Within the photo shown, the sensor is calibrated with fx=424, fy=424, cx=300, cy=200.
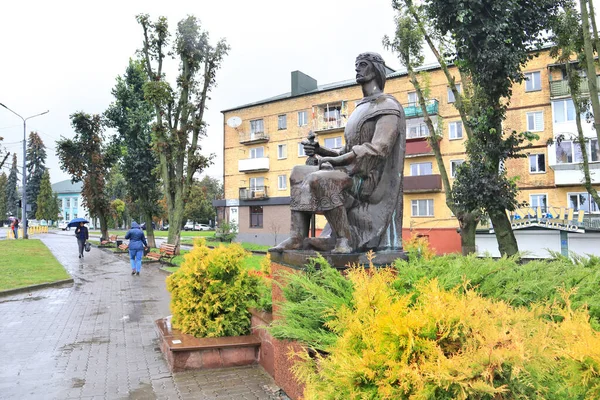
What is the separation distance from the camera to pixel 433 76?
30.3 metres

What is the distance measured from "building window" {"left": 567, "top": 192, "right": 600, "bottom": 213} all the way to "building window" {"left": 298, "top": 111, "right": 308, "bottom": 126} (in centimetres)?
2080

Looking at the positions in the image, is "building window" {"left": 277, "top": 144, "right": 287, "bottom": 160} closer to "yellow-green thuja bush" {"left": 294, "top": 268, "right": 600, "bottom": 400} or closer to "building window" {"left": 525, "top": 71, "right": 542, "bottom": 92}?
"building window" {"left": 525, "top": 71, "right": 542, "bottom": 92}

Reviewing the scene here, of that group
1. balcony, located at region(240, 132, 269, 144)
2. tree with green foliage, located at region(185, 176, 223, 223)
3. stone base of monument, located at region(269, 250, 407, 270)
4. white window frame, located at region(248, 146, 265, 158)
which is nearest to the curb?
stone base of monument, located at region(269, 250, 407, 270)

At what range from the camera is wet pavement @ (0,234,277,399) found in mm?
4484

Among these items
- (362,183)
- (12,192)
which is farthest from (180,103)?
(12,192)

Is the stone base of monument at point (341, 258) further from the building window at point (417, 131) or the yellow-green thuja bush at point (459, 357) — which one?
the building window at point (417, 131)

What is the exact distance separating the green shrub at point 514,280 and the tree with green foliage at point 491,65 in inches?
344

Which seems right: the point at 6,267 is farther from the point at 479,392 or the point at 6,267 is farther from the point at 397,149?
the point at 479,392

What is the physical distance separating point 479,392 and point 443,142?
31217 mm

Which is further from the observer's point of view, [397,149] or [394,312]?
[397,149]

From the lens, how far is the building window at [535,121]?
91.6 ft

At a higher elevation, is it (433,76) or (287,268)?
(433,76)

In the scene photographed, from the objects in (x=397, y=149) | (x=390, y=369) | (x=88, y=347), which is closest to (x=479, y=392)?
(x=390, y=369)

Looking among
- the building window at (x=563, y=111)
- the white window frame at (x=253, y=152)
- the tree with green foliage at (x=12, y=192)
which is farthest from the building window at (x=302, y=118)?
the tree with green foliage at (x=12, y=192)
